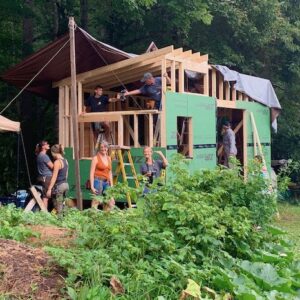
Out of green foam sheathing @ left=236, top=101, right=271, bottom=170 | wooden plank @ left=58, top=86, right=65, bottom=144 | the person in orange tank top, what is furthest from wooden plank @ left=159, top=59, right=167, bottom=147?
green foam sheathing @ left=236, top=101, right=271, bottom=170

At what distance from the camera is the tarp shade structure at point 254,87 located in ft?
47.2

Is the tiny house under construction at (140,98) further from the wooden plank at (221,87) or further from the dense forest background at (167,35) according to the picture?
the dense forest background at (167,35)

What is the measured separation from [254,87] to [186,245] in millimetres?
11533

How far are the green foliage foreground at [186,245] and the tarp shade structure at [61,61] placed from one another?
6280 millimetres

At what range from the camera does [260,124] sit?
16312 millimetres

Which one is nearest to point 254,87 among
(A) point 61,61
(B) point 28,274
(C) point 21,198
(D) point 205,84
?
(D) point 205,84

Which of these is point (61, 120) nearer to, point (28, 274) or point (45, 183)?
point (45, 183)

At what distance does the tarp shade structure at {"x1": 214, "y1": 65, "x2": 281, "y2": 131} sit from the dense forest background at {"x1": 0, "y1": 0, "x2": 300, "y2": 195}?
2310mm

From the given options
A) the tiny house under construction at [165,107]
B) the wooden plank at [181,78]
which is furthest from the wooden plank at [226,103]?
the wooden plank at [181,78]

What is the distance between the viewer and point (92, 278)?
423cm

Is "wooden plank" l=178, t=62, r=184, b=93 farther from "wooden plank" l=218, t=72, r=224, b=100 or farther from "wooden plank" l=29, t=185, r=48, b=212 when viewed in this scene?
"wooden plank" l=29, t=185, r=48, b=212

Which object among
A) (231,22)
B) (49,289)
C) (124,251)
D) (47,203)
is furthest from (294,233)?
(231,22)

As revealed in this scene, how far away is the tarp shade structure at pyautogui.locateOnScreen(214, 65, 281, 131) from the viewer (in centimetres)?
1439

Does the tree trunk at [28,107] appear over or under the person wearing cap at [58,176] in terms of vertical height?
over
